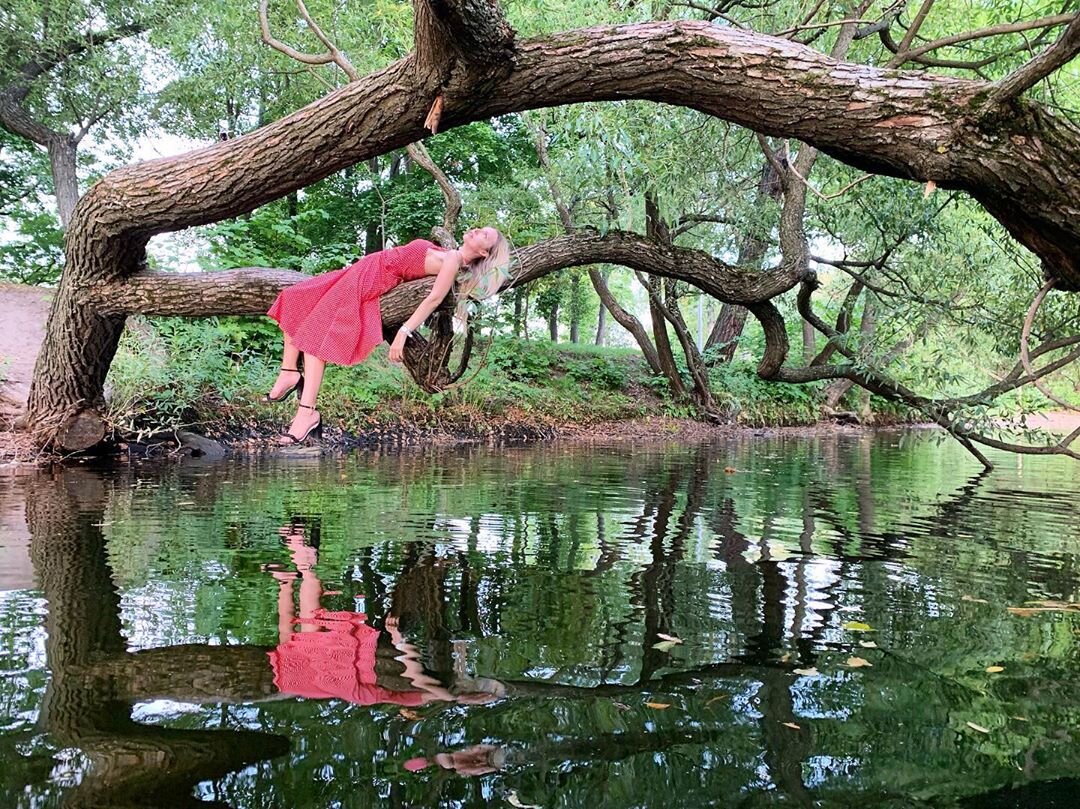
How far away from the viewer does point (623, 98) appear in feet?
16.3

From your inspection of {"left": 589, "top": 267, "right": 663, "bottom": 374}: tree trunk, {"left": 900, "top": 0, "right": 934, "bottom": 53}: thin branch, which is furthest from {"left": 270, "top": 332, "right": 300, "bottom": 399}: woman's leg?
{"left": 589, "top": 267, "right": 663, "bottom": 374}: tree trunk

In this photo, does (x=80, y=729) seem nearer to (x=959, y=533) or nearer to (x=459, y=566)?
(x=459, y=566)

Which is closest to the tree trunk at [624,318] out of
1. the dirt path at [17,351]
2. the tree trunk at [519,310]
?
the tree trunk at [519,310]

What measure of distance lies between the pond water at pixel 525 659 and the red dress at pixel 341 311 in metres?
1.31

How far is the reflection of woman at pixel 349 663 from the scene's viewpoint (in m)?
1.98

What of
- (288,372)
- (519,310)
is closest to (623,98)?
(288,372)

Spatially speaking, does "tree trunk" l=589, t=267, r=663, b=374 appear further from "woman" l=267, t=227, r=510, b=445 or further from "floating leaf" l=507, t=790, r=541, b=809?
"floating leaf" l=507, t=790, r=541, b=809

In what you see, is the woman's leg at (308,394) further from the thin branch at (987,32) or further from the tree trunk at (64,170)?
the tree trunk at (64,170)

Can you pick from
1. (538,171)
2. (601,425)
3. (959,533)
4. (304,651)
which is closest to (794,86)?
(959,533)

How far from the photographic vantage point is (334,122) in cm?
523

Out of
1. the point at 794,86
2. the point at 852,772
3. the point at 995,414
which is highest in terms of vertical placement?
Result: the point at 794,86

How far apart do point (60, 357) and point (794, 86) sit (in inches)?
280

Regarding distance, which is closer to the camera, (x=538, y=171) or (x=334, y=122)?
(x=334, y=122)

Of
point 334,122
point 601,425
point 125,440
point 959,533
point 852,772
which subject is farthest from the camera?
point 601,425
